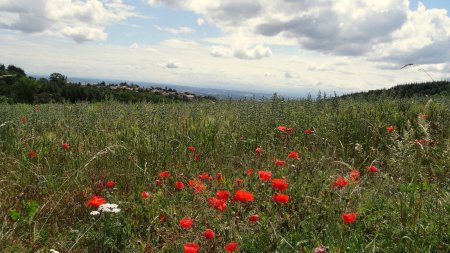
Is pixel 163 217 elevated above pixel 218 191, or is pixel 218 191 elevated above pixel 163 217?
pixel 218 191

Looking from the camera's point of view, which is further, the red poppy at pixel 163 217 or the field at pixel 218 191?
the red poppy at pixel 163 217

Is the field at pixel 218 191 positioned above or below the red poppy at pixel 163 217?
above

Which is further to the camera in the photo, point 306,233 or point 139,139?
point 139,139

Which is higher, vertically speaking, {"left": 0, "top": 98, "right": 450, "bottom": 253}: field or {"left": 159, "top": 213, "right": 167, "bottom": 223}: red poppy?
{"left": 0, "top": 98, "right": 450, "bottom": 253}: field

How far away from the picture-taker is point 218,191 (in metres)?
3.52

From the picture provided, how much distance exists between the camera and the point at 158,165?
4.88 metres

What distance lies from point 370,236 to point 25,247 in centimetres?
276

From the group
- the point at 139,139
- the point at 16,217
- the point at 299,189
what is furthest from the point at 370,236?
the point at 139,139

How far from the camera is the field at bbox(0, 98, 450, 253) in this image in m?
3.06

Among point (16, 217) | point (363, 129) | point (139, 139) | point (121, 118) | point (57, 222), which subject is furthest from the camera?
point (121, 118)

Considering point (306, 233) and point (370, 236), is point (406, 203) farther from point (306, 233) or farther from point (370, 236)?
point (306, 233)

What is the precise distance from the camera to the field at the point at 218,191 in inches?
120

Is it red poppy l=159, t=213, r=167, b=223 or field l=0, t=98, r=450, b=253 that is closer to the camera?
field l=0, t=98, r=450, b=253

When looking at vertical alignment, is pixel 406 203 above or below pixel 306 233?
above
